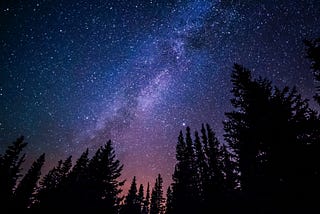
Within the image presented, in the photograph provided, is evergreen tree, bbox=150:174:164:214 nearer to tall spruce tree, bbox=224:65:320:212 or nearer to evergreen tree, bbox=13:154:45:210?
evergreen tree, bbox=13:154:45:210

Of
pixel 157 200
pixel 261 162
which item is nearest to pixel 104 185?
pixel 261 162

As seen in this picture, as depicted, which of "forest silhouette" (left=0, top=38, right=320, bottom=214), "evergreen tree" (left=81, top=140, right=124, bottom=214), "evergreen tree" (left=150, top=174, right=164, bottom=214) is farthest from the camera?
"evergreen tree" (left=150, top=174, right=164, bottom=214)

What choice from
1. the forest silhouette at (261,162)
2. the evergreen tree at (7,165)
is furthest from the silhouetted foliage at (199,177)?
the evergreen tree at (7,165)

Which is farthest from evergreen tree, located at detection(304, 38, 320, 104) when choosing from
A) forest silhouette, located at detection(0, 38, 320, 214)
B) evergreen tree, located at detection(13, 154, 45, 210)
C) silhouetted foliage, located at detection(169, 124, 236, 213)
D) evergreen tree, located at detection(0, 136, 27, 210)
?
evergreen tree, located at detection(13, 154, 45, 210)

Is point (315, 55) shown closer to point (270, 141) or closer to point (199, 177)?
point (270, 141)

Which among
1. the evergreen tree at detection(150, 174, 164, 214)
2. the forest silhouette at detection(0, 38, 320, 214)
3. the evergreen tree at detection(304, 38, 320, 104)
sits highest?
the evergreen tree at detection(150, 174, 164, 214)

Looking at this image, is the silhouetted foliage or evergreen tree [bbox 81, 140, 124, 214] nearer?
evergreen tree [bbox 81, 140, 124, 214]

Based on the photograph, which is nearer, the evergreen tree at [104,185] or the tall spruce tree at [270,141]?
the tall spruce tree at [270,141]

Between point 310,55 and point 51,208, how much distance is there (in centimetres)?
2457

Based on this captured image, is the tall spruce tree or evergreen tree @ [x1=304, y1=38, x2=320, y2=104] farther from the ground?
evergreen tree @ [x1=304, y1=38, x2=320, y2=104]

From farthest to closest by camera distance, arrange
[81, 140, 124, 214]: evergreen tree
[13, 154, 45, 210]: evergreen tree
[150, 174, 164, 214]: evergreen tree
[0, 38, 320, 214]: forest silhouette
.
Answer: [150, 174, 164, 214]: evergreen tree
[13, 154, 45, 210]: evergreen tree
[81, 140, 124, 214]: evergreen tree
[0, 38, 320, 214]: forest silhouette

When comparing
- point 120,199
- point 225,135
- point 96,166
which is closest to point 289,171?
point 225,135

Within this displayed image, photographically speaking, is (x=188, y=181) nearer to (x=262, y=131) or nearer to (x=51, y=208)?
(x=51, y=208)

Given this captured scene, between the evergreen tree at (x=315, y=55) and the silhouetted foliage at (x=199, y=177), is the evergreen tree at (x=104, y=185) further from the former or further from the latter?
the evergreen tree at (x=315, y=55)
